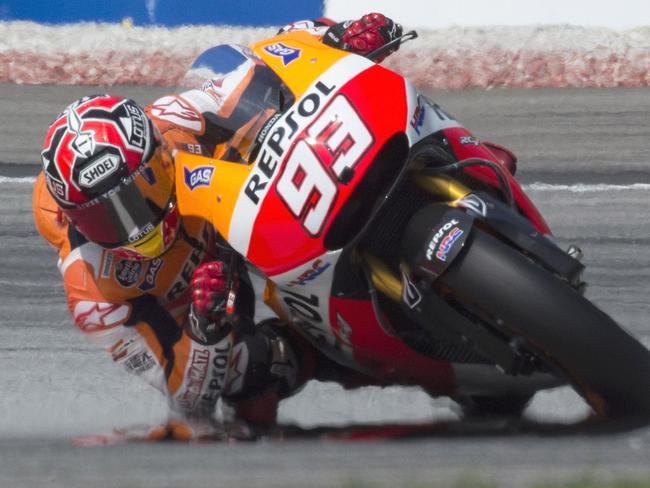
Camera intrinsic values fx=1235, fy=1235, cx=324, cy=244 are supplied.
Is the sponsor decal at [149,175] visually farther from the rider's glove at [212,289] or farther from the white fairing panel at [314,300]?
the white fairing panel at [314,300]

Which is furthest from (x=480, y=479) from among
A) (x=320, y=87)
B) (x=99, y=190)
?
(x=99, y=190)

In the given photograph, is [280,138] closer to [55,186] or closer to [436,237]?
[436,237]

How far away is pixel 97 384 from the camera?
4.98 m

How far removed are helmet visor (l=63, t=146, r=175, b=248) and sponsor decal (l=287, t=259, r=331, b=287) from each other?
53 cm

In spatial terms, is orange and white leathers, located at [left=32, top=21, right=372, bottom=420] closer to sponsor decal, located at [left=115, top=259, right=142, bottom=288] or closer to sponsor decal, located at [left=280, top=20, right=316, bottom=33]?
sponsor decal, located at [left=115, top=259, right=142, bottom=288]

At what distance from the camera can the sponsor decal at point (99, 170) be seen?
371 cm

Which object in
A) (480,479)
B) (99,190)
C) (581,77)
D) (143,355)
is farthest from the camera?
(581,77)

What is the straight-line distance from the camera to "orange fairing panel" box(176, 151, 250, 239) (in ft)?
11.4

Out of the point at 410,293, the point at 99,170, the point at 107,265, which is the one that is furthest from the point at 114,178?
the point at 410,293

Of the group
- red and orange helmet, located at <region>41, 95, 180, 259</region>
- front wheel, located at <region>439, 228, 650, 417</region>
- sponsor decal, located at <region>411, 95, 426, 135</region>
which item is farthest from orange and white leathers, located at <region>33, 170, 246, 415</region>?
front wheel, located at <region>439, 228, 650, 417</region>

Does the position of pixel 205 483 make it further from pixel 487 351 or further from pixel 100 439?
pixel 100 439

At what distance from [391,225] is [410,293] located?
0.23 m

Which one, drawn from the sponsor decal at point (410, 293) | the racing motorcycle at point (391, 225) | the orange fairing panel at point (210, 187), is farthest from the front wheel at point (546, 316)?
the orange fairing panel at point (210, 187)

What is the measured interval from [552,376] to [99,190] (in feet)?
4.78
